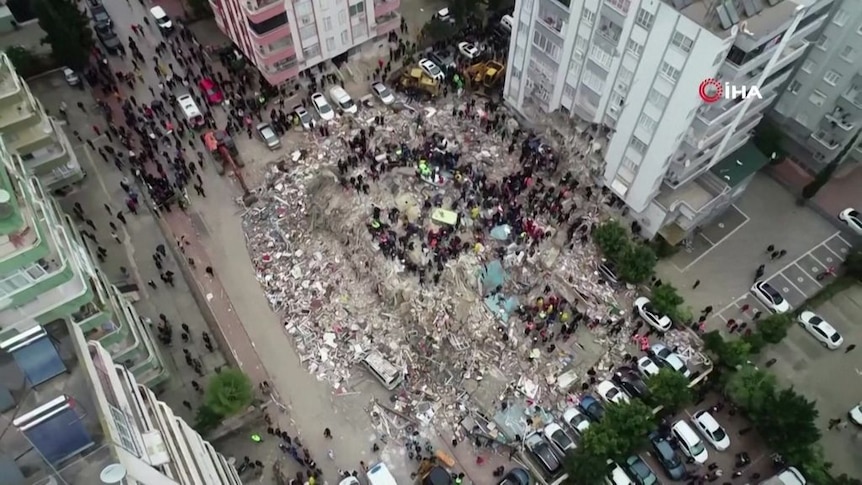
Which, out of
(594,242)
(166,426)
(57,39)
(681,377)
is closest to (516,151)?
(594,242)

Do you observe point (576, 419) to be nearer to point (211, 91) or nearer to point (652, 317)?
point (652, 317)

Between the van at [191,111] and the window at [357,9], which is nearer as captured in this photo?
the van at [191,111]

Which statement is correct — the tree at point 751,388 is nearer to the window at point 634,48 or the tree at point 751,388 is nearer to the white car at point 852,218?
the white car at point 852,218

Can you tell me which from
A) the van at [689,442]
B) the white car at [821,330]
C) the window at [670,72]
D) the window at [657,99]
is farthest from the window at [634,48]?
the van at [689,442]

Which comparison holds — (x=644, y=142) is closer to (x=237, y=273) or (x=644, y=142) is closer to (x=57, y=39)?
(x=237, y=273)

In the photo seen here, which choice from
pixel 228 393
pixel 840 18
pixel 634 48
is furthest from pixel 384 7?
pixel 228 393

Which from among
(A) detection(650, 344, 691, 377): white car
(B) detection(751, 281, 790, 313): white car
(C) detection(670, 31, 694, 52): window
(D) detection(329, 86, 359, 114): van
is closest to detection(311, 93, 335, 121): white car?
(D) detection(329, 86, 359, 114): van
